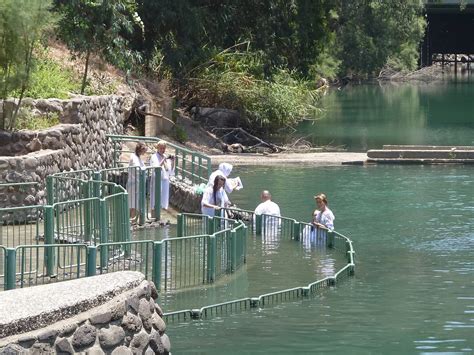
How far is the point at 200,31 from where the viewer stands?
4306 centimetres

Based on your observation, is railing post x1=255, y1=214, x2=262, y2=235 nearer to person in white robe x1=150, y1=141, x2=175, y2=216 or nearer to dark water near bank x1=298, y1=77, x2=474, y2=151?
person in white robe x1=150, y1=141, x2=175, y2=216

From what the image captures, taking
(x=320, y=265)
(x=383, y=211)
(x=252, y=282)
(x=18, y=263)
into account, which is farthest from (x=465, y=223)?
(x=18, y=263)

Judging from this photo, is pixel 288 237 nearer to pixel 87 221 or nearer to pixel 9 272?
pixel 87 221

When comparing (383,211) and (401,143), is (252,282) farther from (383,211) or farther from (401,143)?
(401,143)

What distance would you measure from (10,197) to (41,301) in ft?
37.8

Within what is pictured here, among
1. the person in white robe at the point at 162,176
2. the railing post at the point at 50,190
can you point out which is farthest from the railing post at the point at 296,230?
the railing post at the point at 50,190

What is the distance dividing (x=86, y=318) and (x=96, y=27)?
26680 millimetres

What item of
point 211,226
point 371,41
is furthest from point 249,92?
point 371,41

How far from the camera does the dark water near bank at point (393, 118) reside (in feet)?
157

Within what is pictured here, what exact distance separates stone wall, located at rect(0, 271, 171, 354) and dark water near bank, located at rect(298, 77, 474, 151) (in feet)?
105

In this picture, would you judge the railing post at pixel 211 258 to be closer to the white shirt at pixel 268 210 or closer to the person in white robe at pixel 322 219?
the person in white robe at pixel 322 219

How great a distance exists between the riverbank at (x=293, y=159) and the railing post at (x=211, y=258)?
59.1 feet

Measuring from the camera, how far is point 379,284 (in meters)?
19.1

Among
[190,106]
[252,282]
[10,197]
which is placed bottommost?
[252,282]
